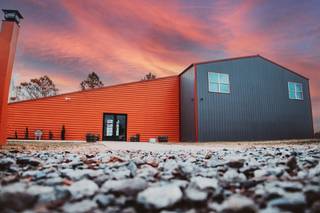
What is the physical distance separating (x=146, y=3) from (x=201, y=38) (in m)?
3.67

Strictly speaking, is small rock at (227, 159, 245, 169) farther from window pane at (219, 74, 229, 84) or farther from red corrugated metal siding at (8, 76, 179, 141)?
window pane at (219, 74, 229, 84)

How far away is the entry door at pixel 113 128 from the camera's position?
13227 millimetres

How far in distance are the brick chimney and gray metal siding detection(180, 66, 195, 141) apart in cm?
975

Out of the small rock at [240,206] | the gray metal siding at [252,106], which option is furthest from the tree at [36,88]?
the small rock at [240,206]

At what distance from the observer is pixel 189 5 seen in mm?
8844

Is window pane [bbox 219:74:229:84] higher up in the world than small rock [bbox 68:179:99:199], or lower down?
higher up

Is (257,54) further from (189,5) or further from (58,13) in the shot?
(58,13)

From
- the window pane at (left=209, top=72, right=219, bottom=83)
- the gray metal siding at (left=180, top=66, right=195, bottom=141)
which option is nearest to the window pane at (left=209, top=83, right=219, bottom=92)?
the window pane at (left=209, top=72, right=219, bottom=83)

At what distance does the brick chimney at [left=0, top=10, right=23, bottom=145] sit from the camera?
4250mm

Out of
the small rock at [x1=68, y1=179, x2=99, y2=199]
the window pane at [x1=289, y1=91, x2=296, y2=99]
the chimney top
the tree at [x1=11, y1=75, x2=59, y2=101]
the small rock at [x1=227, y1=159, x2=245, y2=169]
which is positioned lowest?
the small rock at [x1=68, y1=179, x2=99, y2=199]

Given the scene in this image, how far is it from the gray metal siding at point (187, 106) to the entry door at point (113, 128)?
3.74 m

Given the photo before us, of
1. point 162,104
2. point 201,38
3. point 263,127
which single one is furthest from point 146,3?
point 263,127

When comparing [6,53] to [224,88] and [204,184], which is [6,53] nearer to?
[204,184]

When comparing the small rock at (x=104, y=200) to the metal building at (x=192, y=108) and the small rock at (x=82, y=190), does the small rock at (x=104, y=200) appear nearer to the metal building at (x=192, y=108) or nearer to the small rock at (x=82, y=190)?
the small rock at (x=82, y=190)
